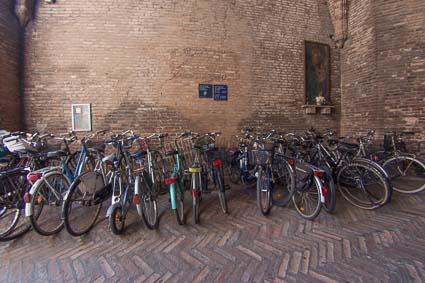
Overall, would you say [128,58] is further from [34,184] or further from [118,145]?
[34,184]

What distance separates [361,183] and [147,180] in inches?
114

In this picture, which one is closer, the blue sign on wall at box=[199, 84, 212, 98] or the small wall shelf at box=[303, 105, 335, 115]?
the blue sign on wall at box=[199, 84, 212, 98]

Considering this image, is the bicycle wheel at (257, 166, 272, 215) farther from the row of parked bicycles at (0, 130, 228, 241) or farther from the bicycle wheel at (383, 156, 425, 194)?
the bicycle wheel at (383, 156, 425, 194)

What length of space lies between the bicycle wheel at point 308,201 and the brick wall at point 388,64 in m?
3.69

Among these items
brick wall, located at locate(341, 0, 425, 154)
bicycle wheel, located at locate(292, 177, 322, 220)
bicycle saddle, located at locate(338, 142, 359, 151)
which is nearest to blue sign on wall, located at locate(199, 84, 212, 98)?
bicycle saddle, located at locate(338, 142, 359, 151)

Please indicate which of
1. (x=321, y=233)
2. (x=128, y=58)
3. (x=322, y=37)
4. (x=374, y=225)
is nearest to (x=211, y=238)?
(x=321, y=233)

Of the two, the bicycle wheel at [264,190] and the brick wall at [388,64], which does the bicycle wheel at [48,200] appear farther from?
the brick wall at [388,64]

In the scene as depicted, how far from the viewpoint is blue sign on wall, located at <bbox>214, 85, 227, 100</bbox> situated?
5.16 meters

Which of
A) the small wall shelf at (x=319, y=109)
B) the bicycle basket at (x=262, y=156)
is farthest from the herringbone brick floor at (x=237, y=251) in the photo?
the small wall shelf at (x=319, y=109)

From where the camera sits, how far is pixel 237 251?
200cm

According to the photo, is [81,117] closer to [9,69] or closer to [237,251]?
[9,69]

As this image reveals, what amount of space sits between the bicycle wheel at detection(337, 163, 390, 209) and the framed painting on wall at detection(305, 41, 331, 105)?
326cm

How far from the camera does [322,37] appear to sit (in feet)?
19.5

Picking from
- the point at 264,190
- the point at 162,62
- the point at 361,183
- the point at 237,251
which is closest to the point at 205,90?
the point at 162,62
